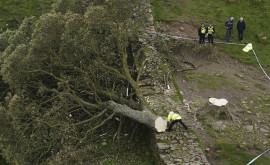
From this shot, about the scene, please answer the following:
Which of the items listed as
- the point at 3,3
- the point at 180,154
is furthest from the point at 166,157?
the point at 3,3

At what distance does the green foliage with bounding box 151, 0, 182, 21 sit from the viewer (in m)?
30.3

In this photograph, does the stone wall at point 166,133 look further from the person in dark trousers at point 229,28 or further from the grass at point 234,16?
the grass at point 234,16

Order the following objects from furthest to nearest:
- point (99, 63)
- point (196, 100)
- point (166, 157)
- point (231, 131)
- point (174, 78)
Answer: point (174, 78), point (196, 100), point (99, 63), point (231, 131), point (166, 157)

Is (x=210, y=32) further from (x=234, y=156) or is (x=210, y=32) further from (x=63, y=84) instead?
(x=63, y=84)

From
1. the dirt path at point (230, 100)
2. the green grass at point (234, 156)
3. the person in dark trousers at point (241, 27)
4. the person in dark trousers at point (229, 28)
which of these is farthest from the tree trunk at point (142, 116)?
the person in dark trousers at point (241, 27)

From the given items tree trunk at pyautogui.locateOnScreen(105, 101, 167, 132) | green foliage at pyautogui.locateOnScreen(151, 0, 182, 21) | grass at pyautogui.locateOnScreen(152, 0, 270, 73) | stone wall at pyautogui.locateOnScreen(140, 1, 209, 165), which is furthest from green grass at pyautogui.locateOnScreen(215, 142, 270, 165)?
green foliage at pyautogui.locateOnScreen(151, 0, 182, 21)

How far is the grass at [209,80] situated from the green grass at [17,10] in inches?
713

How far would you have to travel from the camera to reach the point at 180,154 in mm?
15453

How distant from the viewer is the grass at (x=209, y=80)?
2242 centimetres

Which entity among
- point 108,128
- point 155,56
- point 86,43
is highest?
point 86,43

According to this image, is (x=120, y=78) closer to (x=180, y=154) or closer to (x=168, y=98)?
(x=168, y=98)

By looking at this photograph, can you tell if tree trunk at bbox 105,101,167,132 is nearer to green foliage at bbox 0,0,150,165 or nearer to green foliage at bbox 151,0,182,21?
green foliage at bbox 0,0,150,165

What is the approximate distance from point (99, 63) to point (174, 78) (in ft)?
20.0

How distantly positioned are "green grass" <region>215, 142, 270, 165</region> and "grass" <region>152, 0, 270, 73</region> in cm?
1036
